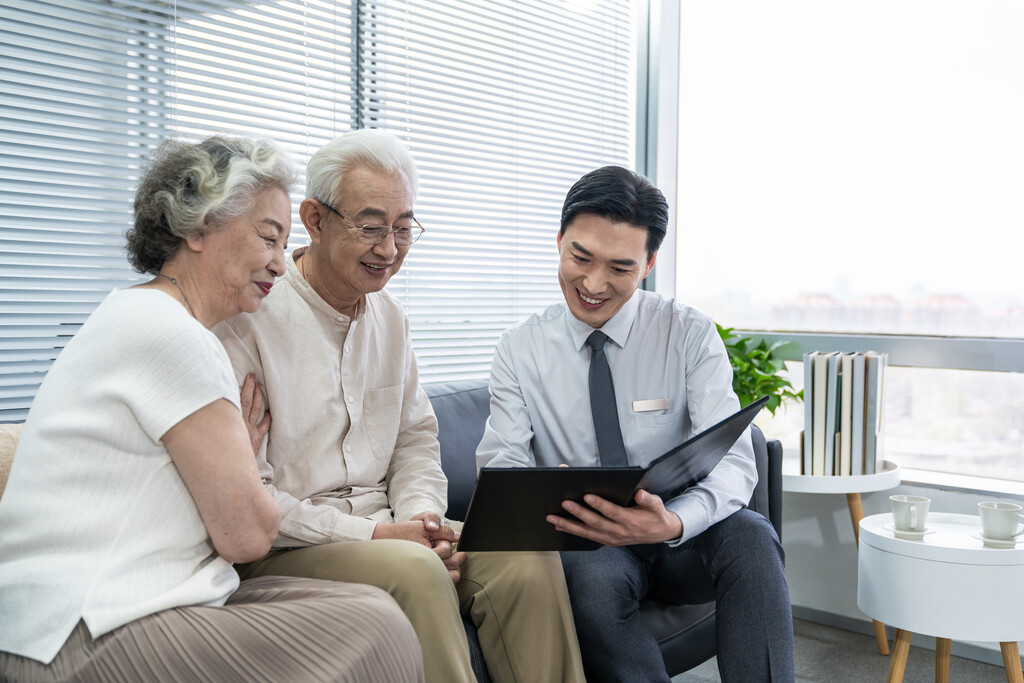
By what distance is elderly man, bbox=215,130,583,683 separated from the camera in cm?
159

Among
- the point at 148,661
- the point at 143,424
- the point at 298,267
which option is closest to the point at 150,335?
the point at 143,424

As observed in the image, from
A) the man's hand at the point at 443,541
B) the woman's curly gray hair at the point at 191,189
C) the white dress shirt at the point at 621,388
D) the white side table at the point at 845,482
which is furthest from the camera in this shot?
the white side table at the point at 845,482

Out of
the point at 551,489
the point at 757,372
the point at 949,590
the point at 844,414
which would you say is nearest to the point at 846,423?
the point at 844,414

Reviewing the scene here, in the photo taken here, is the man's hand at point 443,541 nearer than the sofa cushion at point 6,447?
No

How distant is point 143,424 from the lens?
1154 millimetres

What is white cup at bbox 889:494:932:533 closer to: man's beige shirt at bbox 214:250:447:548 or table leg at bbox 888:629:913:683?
table leg at bbox 888:629:913:683

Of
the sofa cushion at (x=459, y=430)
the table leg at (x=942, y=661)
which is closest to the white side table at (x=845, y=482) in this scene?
the table leg at (x=942, y=661)

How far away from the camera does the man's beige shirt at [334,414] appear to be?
1.60 m

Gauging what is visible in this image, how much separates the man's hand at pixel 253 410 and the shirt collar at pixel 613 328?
2.58ft

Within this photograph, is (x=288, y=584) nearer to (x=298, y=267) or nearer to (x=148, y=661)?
(x=148, y=661)

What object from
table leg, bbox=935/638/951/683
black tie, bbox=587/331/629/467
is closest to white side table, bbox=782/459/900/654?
table leg, bbox=935/638/951/683

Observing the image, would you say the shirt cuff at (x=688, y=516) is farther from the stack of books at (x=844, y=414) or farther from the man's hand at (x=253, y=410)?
the stack of books at (x=844, y=414)

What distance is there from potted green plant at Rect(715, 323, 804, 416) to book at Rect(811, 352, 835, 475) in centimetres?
32

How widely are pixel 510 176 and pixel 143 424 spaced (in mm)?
2076
